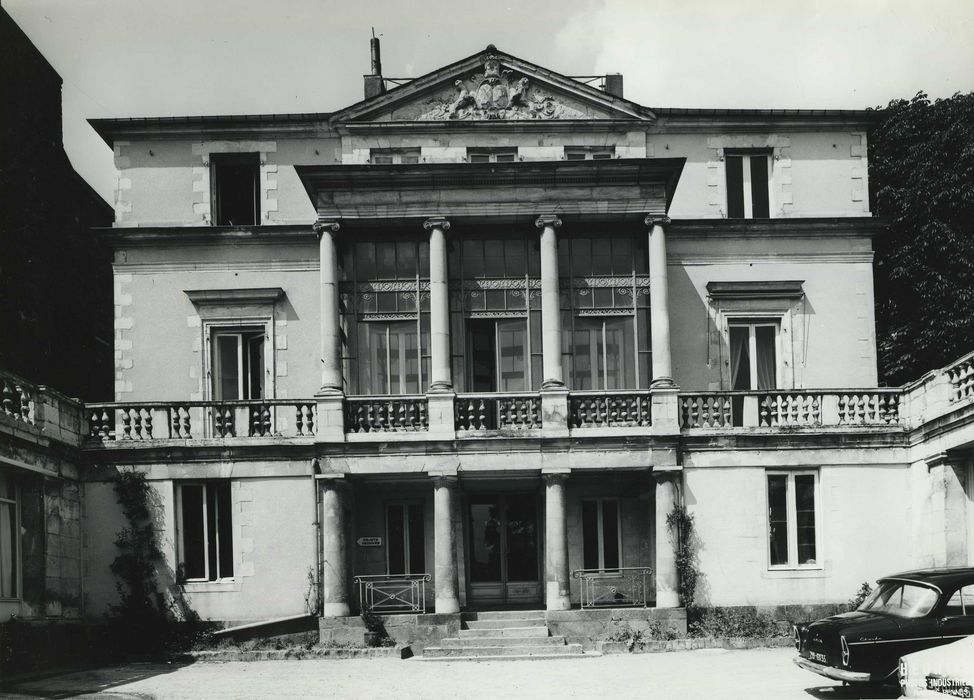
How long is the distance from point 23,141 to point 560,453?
58.6 feet

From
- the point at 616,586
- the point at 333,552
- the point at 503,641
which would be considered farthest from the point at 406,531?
the point at 616,586

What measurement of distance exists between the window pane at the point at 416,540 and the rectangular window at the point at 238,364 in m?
4.95

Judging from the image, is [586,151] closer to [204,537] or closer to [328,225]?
[328,225]

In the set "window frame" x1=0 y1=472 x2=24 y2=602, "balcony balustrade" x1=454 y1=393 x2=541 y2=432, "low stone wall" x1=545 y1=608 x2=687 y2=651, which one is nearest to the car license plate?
"low stone wall" x1=545 y1=608 x2=687 y2=651

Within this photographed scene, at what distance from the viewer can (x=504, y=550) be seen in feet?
86.5

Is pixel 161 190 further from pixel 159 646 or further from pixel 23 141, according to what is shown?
pixel 159 646

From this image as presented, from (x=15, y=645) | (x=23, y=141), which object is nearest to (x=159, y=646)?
(x=15, y=645)

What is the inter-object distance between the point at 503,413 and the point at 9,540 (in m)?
10.9

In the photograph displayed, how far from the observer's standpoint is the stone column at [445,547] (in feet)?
77.7

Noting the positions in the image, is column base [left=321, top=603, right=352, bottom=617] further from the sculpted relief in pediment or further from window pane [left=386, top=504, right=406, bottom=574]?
the sculpted relief in pediment

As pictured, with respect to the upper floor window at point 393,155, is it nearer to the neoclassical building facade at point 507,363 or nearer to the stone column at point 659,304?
the neoclassical building facade at point 507,363

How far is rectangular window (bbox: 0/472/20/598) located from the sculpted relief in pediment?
42.8 ft

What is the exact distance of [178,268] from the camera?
27328mm

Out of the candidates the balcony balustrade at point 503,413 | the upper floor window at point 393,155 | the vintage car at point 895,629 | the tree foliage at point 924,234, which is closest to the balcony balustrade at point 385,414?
the balcony balustrade at point 503,413
